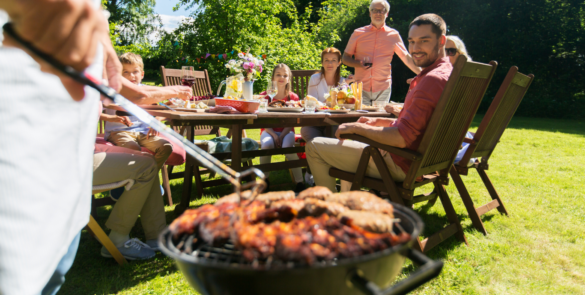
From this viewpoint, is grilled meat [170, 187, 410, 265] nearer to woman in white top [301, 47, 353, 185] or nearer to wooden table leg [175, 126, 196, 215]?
wooden table leg [175, 126, 196, 215]

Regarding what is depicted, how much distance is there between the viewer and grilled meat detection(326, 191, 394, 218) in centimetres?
107

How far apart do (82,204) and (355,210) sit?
93cm

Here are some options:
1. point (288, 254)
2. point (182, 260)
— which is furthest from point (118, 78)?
point (288, 254)

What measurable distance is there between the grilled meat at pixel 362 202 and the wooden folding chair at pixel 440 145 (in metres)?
1.14

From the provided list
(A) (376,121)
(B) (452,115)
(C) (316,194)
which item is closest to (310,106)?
(A) (376,121)

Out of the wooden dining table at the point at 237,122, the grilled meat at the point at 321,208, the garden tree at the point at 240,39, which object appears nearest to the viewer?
the grilled meat at the point at 321,208

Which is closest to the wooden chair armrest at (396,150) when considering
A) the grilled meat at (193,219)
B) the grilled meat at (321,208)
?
the grilled meat at (321,208)

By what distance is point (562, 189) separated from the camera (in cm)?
426

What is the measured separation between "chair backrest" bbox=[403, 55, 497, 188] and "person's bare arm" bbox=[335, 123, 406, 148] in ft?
0.45

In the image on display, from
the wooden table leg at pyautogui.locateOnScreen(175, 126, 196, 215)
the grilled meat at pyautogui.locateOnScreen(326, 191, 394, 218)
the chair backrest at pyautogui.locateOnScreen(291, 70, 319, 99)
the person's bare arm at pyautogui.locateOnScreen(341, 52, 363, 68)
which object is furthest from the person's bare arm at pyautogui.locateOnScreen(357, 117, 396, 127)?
the chair backrest at pyautogui.locateOnScreen(291, 70, 319, 99)

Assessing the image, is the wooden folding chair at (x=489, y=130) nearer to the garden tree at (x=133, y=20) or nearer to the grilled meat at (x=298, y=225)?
the grilled meat at (x=298, y=225)

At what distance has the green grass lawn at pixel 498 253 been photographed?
2.16 meters

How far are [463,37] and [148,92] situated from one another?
16087 mm

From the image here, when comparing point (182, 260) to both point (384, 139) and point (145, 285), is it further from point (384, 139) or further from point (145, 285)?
point (384, 139)
